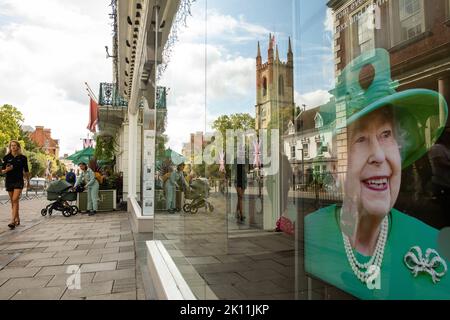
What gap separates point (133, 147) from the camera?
36.9ft

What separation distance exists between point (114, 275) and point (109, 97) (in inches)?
526

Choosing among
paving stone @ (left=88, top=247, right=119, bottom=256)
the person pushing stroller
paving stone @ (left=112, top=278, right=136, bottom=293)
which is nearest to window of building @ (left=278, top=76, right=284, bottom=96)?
the person pushing stroller

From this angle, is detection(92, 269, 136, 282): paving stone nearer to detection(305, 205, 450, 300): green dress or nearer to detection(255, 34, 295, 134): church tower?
detection(255, 34, 295, 134): church tower

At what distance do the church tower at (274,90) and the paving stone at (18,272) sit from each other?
3.54 m

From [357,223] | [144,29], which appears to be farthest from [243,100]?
[144,29]

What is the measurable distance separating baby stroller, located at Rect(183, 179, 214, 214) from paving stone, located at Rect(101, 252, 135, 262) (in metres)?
1.88

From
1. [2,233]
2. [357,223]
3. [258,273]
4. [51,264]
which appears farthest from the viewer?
[2,233]

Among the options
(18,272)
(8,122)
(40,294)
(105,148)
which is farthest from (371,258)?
(8,122)

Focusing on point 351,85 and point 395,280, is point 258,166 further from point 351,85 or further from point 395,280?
point 395,280

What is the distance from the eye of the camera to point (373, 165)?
1.06 meters

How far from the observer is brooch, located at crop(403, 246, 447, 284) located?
2.86 ft

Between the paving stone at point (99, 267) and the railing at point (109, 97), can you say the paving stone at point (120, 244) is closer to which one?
the paving stone at point (99, 267)

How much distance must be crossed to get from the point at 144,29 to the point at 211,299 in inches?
194

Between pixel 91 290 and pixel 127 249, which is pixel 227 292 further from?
pixel 127 249
